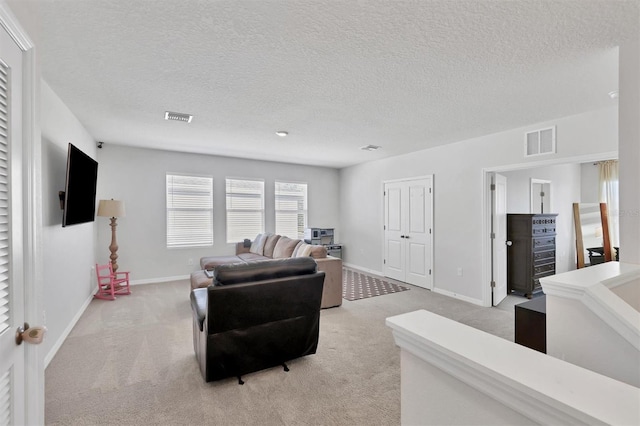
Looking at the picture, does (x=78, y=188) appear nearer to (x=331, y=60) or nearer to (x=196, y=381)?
(x=196, y=381)

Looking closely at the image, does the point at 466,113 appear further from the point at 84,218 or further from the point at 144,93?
the point at 84,218

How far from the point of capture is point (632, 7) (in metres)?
1.67

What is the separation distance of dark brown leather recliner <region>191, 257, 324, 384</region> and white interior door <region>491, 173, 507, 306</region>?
3151 mm

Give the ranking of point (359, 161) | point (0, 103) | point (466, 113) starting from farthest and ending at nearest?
point (359, 161) < point (466, 113) < point (0, 103)

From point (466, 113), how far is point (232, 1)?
2.82 m

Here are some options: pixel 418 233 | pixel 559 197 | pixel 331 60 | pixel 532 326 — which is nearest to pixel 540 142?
pixel 418 233

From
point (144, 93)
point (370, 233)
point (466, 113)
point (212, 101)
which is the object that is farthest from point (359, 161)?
point (144, 93)

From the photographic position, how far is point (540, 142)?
3.78 meters

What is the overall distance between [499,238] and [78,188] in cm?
553

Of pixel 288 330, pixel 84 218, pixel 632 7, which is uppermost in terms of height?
pixel 632 7

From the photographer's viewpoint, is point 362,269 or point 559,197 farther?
point 362,269

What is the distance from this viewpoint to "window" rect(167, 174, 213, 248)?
571 centimetres

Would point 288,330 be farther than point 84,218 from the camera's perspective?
No

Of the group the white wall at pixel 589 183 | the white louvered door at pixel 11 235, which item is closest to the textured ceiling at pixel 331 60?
the white louvered door at pixel 11 235
